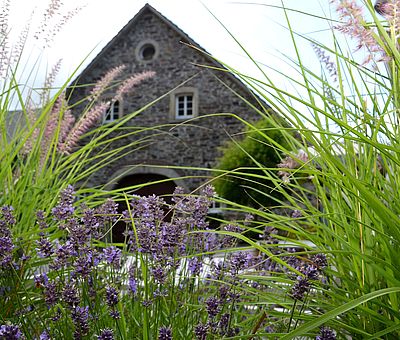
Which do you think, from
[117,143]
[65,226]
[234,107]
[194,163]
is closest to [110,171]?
Answer: [117,143]

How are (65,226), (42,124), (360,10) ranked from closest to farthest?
(360,10) < (65,226) < (42,124)

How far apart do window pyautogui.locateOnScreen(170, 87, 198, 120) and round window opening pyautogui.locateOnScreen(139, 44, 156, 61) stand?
1401mm

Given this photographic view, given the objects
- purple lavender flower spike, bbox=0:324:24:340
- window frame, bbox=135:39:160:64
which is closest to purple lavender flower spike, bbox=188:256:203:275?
purple lavender flower spike, bbox=0:324:24:340

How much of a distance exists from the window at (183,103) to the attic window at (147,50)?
134 cm

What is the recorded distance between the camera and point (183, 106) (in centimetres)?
1472

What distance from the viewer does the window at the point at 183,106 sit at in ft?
47.7

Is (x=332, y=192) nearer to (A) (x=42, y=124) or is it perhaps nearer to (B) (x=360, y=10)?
(B) (x=360, y=10)

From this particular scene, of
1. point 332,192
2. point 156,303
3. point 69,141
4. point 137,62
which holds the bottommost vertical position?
point 156,303

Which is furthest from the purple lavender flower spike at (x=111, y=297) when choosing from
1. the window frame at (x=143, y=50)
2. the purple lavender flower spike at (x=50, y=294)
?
the window frame at (x=143, y=50)

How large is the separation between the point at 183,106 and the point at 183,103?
0.25 ft

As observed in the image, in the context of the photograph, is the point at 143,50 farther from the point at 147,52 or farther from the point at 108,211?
the point at 108,211

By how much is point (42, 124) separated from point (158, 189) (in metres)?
11.9

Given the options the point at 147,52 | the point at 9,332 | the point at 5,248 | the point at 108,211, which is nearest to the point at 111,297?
the point at 9,332

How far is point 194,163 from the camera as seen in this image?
14.2m
